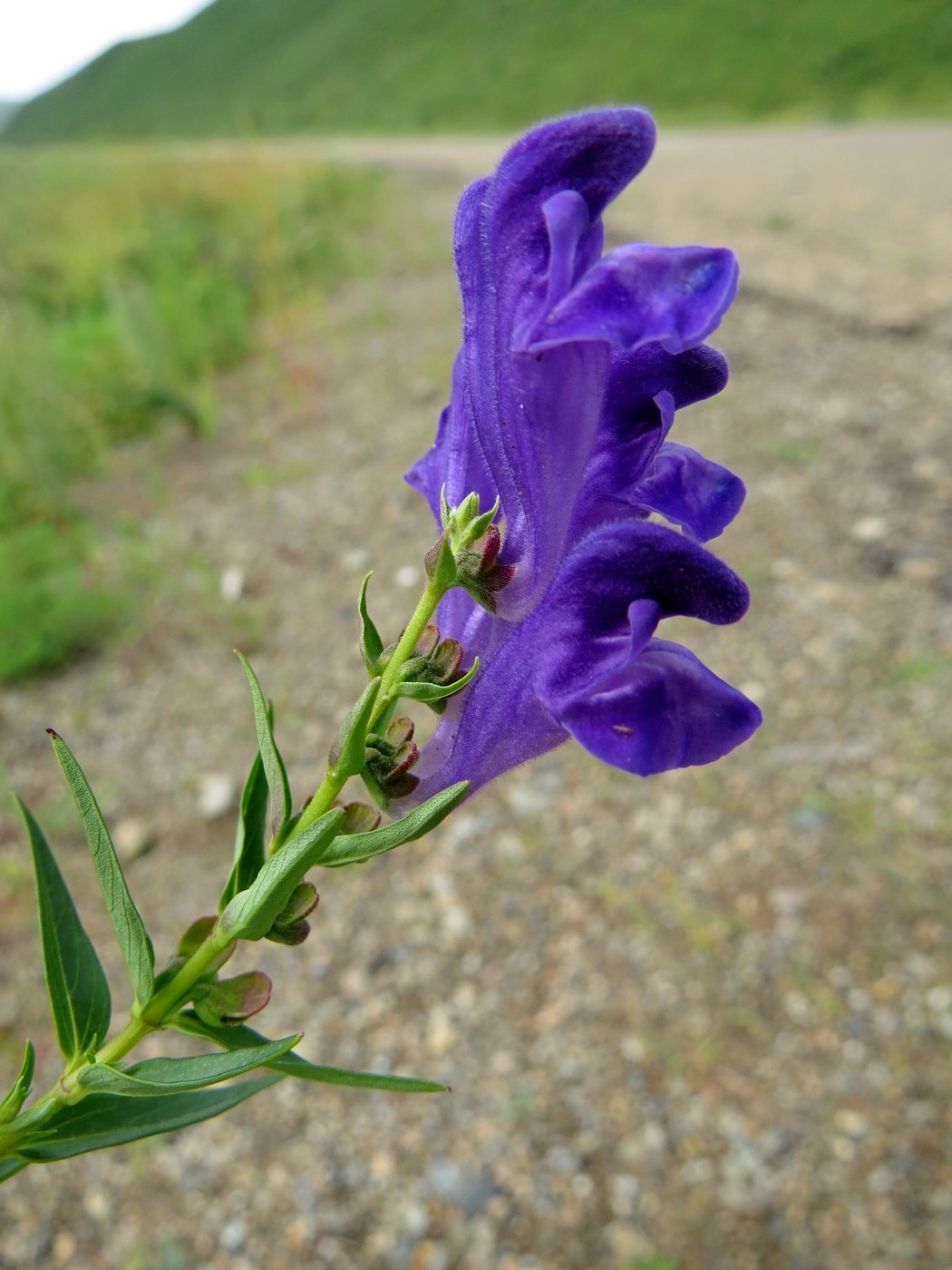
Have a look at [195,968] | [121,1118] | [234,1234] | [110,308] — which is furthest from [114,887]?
[110,308]

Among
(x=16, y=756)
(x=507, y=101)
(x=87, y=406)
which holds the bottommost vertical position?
(x=507, y=101)

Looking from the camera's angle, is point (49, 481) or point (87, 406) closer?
point (49, 481)

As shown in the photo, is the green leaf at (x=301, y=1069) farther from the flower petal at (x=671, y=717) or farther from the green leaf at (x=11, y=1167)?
the flower petal at (x=671, y=717)

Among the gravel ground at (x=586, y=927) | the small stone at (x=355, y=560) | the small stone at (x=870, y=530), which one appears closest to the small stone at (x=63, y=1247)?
the gravel ground at (x=586, y=927)

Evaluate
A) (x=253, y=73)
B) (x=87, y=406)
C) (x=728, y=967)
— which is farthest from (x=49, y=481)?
(x=253, y=73)

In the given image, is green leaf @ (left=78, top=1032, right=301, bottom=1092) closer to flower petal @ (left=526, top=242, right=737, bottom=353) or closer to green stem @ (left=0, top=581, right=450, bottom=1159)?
green stem @ (left=0, top=581, right=450, bottom=1159)

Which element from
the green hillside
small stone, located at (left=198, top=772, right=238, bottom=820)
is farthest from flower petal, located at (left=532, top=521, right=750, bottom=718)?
the green hillside

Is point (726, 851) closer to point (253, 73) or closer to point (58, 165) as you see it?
point (58, 165)
